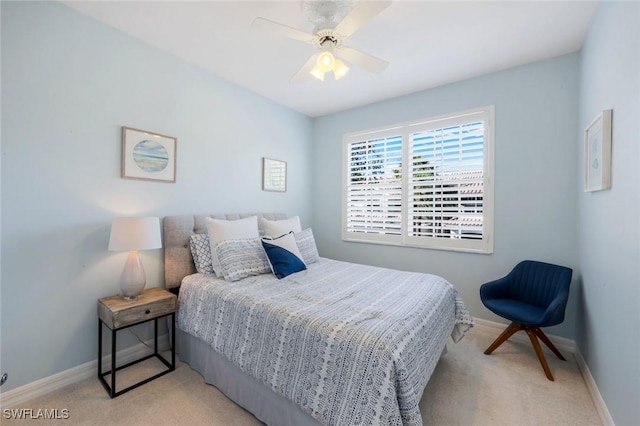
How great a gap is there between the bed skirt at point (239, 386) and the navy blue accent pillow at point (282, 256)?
757 mm

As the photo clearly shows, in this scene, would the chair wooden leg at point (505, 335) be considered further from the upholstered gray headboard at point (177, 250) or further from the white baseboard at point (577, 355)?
the upholstered gray headboard at point (177, 250)

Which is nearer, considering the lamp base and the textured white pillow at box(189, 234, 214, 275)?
the lamp base

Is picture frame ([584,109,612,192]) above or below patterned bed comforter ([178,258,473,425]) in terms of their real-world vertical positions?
above

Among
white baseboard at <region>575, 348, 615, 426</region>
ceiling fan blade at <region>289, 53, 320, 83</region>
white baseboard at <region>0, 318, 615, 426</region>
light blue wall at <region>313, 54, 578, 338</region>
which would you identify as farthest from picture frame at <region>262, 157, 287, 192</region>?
white baseboard at <region>575, 348, 615, 426</region>

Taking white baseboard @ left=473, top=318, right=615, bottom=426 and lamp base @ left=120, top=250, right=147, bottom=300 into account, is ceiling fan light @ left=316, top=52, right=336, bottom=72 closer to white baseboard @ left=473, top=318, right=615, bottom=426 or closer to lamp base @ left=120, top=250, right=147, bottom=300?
lamp base @ left=120, top=250, right=147, bottom=300

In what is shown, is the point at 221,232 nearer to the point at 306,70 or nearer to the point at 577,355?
the point at 306,70

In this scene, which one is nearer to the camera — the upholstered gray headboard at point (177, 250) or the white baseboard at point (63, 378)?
the white baseboard at point (63, 378)

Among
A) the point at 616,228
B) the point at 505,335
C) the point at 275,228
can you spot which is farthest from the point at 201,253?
the point at 616,228

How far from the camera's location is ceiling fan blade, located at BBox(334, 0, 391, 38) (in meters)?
1.41

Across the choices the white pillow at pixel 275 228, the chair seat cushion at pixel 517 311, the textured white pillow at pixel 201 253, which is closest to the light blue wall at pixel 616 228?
the chair seat cushion at pixel 517 311

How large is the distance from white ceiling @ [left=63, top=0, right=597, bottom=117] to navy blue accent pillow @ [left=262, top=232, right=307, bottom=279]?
1.73m

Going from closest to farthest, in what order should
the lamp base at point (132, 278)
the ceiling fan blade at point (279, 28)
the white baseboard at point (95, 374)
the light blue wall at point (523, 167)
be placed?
the ceiling fan blade at point (279, 28), the white baseboard at point (95, 374), the lamp base at point (132, 278), the light blue wall at point (523, 167)

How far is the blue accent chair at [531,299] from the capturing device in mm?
2067

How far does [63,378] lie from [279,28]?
2.83 metres
